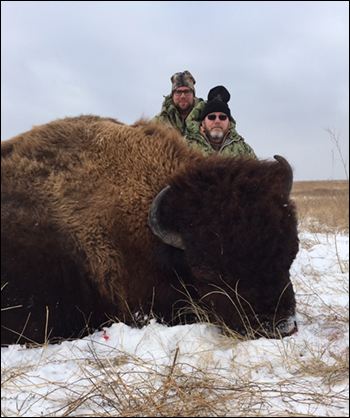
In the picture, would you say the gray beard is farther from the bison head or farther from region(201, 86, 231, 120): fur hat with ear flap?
the bison head

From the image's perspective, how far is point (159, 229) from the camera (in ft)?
11.6

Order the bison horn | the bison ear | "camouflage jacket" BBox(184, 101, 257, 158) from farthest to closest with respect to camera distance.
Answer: "camouflage jacket" BBox(184, 101, 257, 158) < the bison horn < the bison ear

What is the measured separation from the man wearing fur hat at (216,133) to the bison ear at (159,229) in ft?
9.66

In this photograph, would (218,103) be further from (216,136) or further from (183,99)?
(183,99)

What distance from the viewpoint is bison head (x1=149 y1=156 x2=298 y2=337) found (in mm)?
3115

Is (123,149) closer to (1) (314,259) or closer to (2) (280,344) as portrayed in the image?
(2) (280,344)

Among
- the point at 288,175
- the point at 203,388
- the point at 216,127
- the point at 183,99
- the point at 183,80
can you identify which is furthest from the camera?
the point at 183,99

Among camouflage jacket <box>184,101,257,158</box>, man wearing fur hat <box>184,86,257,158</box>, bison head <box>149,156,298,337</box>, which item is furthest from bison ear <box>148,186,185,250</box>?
man wearing fur hat <box>184,86,257,158</box>

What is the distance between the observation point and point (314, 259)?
5.70m

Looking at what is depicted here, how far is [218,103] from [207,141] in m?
0.67

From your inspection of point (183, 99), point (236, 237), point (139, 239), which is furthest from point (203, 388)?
point (183, 99)

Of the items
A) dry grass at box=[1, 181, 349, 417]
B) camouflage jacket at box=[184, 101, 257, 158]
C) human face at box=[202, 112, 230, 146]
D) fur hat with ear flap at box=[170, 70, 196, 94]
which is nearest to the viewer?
dry grass at box=[1, 181, 349, 417]

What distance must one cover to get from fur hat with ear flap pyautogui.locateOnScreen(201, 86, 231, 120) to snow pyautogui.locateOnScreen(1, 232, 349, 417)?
3901mm

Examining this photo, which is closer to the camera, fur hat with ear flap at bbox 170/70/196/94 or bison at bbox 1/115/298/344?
bison at bbox 1/115/298/344
